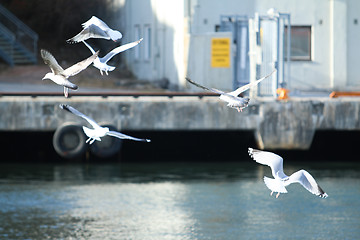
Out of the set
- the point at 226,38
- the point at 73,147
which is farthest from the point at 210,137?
the point at 73,147

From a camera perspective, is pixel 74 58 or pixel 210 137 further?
pixel 74 58

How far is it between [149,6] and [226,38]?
516 inches

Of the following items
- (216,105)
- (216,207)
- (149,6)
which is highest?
(149,6)

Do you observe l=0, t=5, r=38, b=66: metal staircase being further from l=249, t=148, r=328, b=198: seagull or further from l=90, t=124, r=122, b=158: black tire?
l=249, t=148, r=328, b=198: seagull

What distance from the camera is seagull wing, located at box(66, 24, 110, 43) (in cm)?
1133

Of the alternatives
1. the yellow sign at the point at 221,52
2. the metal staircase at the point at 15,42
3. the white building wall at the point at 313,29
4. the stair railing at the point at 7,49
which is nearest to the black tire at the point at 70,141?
the yellow sign at the point at 221,52

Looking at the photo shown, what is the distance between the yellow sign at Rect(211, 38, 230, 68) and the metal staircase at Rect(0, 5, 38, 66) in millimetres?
16931

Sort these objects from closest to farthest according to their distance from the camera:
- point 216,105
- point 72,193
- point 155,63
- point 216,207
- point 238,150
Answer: point 216,207, point 72,193, point 216,105, point 238,150, point 155,63

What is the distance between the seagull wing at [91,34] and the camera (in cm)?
1133

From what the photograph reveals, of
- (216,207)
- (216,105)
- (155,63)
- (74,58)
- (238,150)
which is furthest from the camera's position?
(74,58)

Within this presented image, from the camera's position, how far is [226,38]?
37.4m

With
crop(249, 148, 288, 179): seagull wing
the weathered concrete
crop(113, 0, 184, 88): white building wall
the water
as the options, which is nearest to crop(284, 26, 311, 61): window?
crop(113, 0, 184, 88): white building wall

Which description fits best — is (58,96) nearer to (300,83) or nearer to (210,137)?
(210,137)

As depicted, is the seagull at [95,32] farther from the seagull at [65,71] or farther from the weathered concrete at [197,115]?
the weathered concrete at [197,115]
